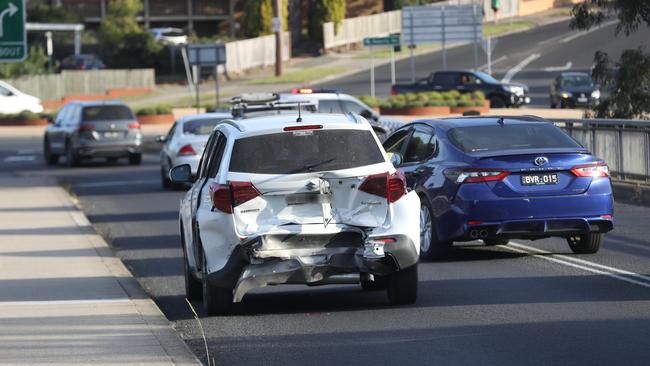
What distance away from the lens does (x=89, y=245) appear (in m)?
18.1

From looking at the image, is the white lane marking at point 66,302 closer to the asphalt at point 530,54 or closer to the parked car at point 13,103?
the parked car at point 13,103

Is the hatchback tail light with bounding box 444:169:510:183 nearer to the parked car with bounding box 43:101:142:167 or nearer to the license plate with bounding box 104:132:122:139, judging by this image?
the parked car with bounding box 43:101:142:167

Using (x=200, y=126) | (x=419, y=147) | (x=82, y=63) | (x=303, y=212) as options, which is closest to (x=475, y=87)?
(x=200, y=126)

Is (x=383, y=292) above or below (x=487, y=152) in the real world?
below

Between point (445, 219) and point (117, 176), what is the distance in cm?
1924

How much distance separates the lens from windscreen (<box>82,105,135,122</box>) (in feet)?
117

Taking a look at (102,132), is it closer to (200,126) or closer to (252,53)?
(200,126)

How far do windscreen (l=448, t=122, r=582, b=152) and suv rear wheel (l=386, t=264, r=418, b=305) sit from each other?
10.6ft

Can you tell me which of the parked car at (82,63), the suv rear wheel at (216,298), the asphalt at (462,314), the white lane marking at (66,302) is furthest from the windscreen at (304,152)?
the parked car at (82,63)

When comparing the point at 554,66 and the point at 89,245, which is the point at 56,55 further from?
the point at 89,245

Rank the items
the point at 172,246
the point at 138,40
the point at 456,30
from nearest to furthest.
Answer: the point at 172,246 < the point at 456,30 < the point at 138,40

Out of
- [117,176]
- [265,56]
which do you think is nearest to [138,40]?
[265,56]

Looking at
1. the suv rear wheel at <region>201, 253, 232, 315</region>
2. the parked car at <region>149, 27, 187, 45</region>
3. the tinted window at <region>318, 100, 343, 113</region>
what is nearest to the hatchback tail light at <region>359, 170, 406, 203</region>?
the suv rear wheel at <region>201, 253, 232, 315</region>

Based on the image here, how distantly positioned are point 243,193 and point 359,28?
73411 mm
